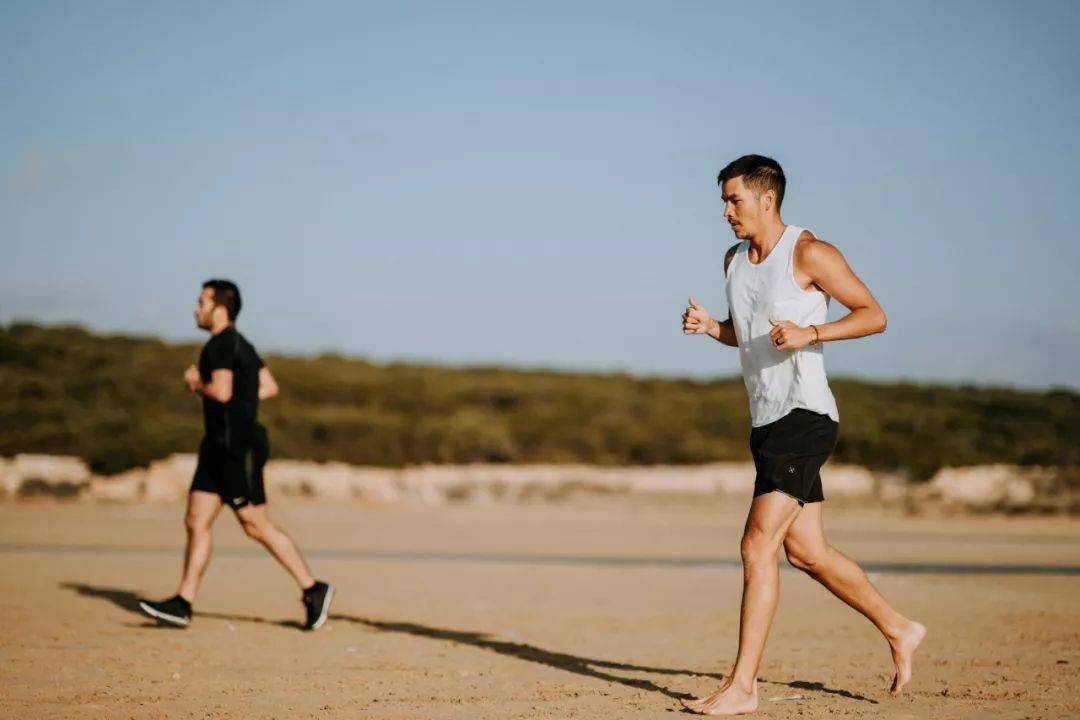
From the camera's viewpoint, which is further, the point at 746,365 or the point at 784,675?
the point at 784,675

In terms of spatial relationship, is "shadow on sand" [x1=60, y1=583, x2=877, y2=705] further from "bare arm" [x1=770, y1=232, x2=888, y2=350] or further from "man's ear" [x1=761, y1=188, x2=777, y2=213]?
"man's ear" [x1=761, y1=188, x2=777, y2=213]

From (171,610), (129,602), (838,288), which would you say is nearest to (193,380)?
(171,610)

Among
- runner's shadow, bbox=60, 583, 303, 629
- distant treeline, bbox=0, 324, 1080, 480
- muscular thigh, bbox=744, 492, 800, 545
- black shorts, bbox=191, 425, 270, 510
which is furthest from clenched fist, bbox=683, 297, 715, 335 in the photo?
distant treeline, bbox=0, 324, 1080, 480

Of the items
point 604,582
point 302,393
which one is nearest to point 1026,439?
point 302,393

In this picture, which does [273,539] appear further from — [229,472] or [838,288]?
[838,288]

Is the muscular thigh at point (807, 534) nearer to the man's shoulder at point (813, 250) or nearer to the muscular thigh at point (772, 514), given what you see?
the muscular thigh at point (772, 514)

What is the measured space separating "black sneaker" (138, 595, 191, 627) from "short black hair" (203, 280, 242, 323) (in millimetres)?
1735

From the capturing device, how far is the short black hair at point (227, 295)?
327 inches

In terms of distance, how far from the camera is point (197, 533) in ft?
26.7

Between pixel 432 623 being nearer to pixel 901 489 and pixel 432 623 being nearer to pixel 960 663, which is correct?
pixel 960 663

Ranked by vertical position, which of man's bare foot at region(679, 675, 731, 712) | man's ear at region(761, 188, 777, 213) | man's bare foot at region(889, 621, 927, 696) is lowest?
man's bare foot at region(679, 675, 731, 712)

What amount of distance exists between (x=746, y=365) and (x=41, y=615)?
532cm

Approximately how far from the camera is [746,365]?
5.64 meters

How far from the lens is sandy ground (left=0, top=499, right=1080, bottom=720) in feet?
19.0
